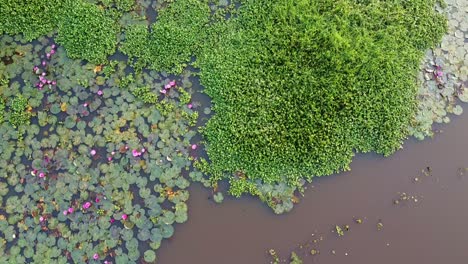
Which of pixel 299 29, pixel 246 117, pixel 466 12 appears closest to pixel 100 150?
pixel 246 117

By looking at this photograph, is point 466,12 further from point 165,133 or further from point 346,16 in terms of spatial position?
point 165,133

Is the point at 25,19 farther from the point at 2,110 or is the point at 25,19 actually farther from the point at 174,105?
the point at 174,105

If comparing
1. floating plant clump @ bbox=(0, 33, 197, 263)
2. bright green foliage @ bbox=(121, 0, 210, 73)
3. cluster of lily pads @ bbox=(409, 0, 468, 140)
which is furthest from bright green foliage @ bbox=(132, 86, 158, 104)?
cluster of lily pads @ bbox=(409, 0, 468, 140)

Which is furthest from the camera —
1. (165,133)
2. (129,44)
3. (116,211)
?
(129,44)

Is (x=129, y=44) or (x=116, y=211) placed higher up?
(x=129, y=44)

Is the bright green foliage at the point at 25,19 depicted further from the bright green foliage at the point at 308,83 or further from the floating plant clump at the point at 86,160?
the bright green foliage at the point at 308,83

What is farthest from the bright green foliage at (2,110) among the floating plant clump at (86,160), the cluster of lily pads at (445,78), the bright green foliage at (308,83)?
the cluster of lily pads at (445,78)

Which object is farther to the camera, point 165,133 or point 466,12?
point 466,12

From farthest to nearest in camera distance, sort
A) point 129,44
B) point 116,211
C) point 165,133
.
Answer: point 129,44 < point 165,133 < point 116,211
